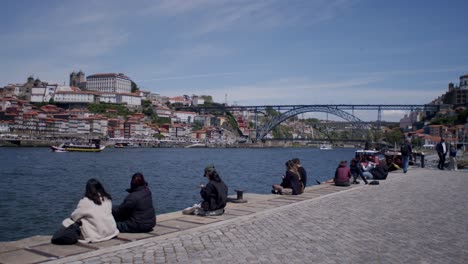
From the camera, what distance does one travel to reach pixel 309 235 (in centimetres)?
548

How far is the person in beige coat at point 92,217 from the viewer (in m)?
4.75

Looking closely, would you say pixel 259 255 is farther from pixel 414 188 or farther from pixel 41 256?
pixel 414 188

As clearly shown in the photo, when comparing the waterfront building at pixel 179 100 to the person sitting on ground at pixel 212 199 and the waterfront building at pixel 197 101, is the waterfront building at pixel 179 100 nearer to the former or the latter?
the waterfront building at pixel 197 101

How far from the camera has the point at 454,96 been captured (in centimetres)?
11312

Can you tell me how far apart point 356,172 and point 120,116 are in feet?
Answer: 341

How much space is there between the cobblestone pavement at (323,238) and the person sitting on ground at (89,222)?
13.1 inches

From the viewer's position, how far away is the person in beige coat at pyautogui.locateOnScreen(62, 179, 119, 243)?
4750mm

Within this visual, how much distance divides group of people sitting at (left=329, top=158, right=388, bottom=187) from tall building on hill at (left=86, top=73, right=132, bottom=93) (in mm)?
121781

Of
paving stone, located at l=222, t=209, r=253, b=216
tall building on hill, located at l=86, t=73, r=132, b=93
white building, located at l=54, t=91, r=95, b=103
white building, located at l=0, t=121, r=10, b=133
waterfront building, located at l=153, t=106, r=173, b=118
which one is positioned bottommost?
paving stone, located at l=222, t=209, r=253, b=216

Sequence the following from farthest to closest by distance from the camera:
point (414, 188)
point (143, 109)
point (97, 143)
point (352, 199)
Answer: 1. point (143, 109)
2. point (97, 143)
3. point (414, 188)
4. point (352, 199)

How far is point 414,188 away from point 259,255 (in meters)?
7.44

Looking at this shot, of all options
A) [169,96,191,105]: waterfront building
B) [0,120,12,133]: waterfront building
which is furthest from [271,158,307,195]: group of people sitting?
[169,96,191,105]: waterfront building

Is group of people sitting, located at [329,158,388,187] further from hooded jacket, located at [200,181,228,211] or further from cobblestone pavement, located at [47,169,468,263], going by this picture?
hooded jacket, located at [200,181,228,211]

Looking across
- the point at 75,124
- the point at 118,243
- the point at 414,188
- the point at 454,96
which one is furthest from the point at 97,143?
the point at 454,96
